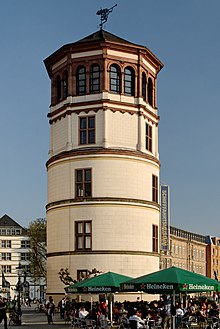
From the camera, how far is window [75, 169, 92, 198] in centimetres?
5022

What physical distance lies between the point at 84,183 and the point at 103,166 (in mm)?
1882

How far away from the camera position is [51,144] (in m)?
54.9

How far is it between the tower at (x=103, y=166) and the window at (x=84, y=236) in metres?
0.07

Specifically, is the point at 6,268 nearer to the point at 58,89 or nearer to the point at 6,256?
the point at 6,256

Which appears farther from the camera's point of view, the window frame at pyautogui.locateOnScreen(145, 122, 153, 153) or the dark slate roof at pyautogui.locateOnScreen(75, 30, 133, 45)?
the window frame at pyautogui.locateOnScreen(145, 122, 153, 153)

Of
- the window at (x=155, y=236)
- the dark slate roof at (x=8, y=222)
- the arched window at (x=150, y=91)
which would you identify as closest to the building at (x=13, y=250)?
the dark slate roof at (x=8, y=222)

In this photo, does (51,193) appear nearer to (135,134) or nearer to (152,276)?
(135,134)

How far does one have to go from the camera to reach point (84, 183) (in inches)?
1984

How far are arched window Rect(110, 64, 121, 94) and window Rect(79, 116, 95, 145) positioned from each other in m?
2.74

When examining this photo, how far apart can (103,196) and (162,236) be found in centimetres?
935

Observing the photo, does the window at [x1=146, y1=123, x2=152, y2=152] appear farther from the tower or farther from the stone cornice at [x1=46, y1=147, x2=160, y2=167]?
the stone cornice at [x1=46, y1=147, x2=160, y2=167]

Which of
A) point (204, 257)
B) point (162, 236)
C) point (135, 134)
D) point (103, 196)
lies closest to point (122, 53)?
point (135, 134)

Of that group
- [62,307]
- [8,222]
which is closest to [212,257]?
[8,222]

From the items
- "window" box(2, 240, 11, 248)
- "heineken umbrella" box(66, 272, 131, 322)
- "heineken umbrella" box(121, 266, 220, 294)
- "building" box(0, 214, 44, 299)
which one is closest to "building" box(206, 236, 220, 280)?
"building" box(0, 214, 44, 299)
